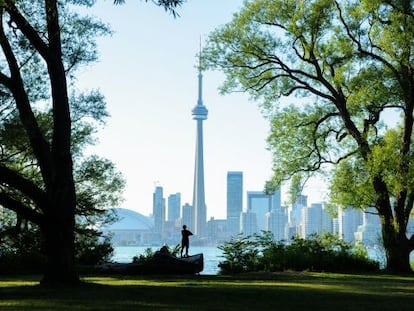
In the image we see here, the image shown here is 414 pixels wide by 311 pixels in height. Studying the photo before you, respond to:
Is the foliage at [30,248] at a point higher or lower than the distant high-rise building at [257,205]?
lower

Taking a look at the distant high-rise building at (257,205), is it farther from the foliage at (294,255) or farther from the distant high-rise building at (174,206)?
the foliage at (294,255)

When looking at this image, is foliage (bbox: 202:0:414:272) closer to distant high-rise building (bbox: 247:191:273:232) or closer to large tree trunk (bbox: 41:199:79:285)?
large tree trunk (bbox: 41:199:79:285)

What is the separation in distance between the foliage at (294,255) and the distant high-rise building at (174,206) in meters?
127

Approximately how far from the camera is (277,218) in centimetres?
9881

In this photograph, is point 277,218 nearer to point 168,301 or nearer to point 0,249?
point 0,249

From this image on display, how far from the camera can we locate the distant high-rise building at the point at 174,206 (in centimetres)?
15475

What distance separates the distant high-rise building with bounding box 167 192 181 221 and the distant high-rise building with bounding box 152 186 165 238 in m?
6.98

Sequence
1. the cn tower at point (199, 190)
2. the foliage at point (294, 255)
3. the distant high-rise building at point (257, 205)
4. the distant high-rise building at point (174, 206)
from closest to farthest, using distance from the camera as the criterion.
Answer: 1. the foliage at point (294, 255)
2. the distant high-rise building at point (257, 205)
3. the distant high-rise building at point (174, 206)
4. the cn tower at point (199, 190)

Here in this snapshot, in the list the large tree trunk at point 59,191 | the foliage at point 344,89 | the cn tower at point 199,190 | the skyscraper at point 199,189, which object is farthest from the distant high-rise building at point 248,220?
the large tree trunk at point 59,191

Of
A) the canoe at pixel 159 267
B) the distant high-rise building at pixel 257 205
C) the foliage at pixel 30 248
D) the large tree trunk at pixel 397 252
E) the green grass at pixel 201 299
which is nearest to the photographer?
the green grass at pixel 201 299

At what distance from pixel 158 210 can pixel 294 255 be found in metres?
118

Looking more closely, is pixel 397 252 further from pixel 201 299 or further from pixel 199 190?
pixel 199 190

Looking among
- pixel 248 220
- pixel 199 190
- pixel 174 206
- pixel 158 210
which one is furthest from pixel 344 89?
pixel 199 190

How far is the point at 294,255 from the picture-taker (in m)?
24.3
